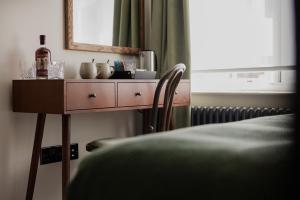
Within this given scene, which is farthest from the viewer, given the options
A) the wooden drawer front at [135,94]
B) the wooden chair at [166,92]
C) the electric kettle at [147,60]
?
the electric kettle at [147,60]

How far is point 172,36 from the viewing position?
3.04 metres

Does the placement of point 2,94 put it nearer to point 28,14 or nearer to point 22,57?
point 22,57

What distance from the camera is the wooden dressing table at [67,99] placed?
2.04m

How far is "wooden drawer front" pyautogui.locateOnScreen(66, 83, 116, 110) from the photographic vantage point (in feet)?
6.71

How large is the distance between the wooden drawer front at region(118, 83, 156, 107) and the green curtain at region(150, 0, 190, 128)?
532 mm

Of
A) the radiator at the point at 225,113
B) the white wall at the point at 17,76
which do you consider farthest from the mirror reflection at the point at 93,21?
the radiator at the point at 225,113

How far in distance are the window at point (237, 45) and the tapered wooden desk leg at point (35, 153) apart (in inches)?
51.7

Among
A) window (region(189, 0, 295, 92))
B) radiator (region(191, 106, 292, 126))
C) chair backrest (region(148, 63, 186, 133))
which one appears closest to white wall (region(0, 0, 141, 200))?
chair backrest (region(148, 63, 186, 133))

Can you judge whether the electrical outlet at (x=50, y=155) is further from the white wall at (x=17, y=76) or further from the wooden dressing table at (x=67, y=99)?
the wooden dressing table at (x=67, y=99)

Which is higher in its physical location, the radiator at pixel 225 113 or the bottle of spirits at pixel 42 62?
the bottle of spirits at pixel 42 62

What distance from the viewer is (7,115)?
228cm

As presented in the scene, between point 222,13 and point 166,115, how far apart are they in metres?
1.03

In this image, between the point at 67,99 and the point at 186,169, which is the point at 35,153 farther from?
the point at 186,169

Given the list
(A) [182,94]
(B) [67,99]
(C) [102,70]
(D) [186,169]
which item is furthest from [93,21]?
(D) [186,169]
